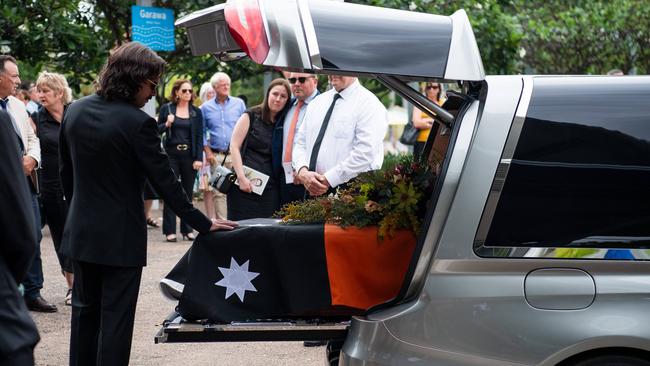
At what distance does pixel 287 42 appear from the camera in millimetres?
4520

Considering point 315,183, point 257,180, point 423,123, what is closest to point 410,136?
point 423,123

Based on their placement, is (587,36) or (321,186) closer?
(321,186)

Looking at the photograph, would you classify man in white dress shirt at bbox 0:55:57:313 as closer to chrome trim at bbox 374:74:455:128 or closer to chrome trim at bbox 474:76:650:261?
chrome trim at bbox 374:74:455:128

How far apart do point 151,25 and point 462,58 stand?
1005cm

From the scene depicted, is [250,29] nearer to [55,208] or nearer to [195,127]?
[55,208]

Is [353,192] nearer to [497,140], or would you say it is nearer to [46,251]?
[497,140]

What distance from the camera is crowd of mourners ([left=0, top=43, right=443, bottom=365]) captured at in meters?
5.43

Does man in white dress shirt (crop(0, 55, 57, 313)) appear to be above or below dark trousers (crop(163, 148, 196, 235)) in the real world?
above

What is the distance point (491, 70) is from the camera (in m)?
17.8

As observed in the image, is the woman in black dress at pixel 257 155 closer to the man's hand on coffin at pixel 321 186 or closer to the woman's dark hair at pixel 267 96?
the woman's dark hair at pixel 267 96

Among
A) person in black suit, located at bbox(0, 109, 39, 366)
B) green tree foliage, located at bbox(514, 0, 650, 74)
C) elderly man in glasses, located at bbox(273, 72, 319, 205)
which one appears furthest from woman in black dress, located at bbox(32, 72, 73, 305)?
green tree foliage, located at bbox(514, 0, 650, 74)

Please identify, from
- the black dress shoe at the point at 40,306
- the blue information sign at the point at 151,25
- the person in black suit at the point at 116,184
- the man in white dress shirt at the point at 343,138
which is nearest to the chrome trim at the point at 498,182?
the person in black suit at the point at 116,184

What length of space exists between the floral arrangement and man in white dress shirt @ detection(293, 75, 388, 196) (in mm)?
1989

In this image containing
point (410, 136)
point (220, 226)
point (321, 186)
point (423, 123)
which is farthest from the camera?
point (410, 136)
